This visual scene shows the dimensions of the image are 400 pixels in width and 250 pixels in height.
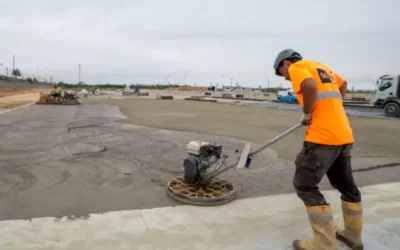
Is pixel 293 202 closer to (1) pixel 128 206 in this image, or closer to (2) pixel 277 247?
(2) pixel 277 247

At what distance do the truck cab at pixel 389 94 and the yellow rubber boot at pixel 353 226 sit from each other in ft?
62.5

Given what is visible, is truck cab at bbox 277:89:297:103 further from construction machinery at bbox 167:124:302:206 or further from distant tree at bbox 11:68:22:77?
distant tree at bbox 11:68:22:77

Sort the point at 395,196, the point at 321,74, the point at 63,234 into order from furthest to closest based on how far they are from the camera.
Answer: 1. the point at 395,196
2. the point at 63,234
3. the point at 321,74

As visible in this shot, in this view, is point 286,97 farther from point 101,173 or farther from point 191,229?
point 191,229

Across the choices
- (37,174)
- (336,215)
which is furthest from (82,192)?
(336,215)

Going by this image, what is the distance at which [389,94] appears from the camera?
2122 cm

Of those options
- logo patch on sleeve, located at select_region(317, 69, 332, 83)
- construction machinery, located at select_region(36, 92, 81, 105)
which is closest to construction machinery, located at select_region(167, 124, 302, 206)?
logo patch on sleeve, located at select_region(317, 69, 332, 83)

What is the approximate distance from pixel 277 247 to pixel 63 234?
189 centimetres

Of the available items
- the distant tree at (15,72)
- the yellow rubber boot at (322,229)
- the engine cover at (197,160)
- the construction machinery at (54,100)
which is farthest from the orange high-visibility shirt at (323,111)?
the distant tree at (15,72)

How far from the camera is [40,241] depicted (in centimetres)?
278

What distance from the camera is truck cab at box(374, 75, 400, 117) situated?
19.2 meters

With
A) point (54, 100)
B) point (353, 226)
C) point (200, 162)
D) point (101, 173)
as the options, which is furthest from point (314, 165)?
point (54, 100)

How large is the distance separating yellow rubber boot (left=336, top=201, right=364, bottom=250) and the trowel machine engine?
63.5 inches

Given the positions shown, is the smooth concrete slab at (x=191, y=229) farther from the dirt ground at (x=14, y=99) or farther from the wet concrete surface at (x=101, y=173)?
the dirt ground at (x=14, y=99)
